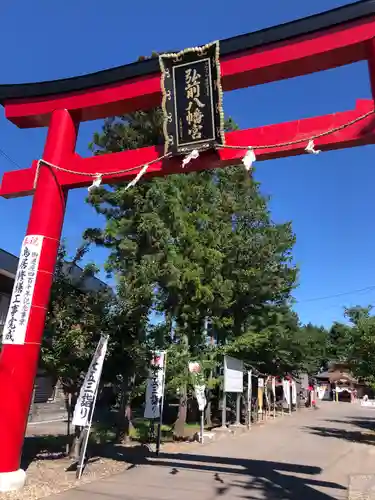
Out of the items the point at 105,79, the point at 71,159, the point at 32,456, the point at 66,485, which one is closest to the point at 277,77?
the point at 105,79

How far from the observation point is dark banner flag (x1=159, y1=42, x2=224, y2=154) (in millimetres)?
7016

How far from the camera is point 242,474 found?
29.6 ft

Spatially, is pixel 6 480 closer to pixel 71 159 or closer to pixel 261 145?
pixel 71 159

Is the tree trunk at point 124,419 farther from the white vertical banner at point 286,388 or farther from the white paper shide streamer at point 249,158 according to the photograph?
the white vertical banner at point 286,388

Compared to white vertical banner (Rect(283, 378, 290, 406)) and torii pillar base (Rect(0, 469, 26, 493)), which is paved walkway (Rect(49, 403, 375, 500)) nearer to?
torii pillar base (Rect(0, 469, 26, 493))

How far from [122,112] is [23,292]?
3.89m

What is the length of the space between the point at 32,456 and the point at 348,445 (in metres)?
10.5

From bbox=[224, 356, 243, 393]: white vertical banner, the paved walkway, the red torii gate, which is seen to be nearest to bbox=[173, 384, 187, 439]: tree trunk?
the paved walkway

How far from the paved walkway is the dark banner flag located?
567 cm

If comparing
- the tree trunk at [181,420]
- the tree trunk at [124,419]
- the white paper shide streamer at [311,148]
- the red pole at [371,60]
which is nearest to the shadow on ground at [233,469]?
the tree trunk at [124,419]

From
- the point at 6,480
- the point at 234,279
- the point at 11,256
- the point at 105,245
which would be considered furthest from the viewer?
the point at 234,279

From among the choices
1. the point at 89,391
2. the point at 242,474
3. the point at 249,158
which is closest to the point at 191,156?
the point at 249,158

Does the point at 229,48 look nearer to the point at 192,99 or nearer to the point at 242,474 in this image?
the point at 192,99

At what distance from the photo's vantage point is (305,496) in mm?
7418
